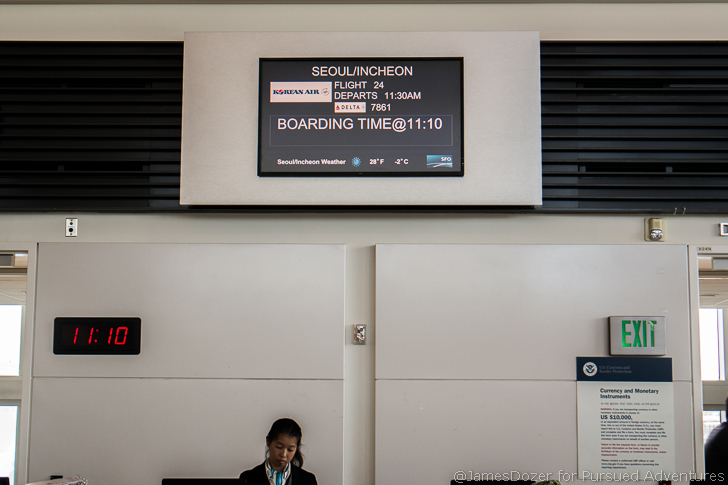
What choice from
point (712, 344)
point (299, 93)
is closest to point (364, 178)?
point (299, 93)

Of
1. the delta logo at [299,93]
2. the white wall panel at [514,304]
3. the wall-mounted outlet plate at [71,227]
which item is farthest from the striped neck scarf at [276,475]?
the delta logo at [299,93]

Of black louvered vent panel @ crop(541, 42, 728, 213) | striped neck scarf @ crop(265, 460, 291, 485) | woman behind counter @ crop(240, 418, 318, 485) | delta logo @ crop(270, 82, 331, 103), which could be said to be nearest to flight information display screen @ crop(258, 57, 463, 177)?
delta logo @ crop(270, 82, 331, 103)

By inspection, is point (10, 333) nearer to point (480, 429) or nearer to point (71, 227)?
point (71, 227)

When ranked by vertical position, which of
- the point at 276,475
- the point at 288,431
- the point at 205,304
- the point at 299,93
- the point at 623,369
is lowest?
the point at 276,475

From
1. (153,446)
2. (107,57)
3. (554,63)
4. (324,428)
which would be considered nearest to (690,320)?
(554,63)

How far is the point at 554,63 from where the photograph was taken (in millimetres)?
2482

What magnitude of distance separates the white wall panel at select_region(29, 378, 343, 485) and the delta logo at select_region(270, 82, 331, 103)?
1.34 m

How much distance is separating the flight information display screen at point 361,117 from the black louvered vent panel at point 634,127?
0.53 meters

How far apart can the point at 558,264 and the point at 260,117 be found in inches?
62.9

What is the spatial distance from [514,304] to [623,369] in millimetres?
575

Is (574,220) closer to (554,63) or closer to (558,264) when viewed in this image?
(558,264)

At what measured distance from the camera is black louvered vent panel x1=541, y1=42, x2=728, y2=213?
2.41m

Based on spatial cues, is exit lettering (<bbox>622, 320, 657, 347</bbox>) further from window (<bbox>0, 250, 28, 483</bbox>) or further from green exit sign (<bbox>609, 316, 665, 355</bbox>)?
window (<bbox>0, 250, 28, 483</bbox>)

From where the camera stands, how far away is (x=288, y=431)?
2.29 meters
